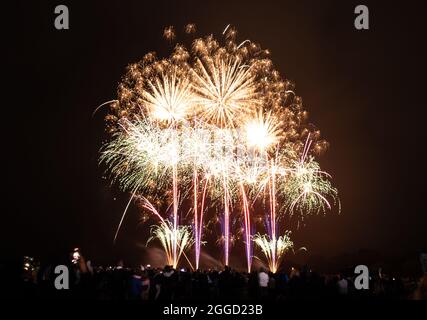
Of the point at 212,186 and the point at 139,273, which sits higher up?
the point at 212,186

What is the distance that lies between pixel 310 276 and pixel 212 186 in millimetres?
16138

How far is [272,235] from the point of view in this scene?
35.0 meters
